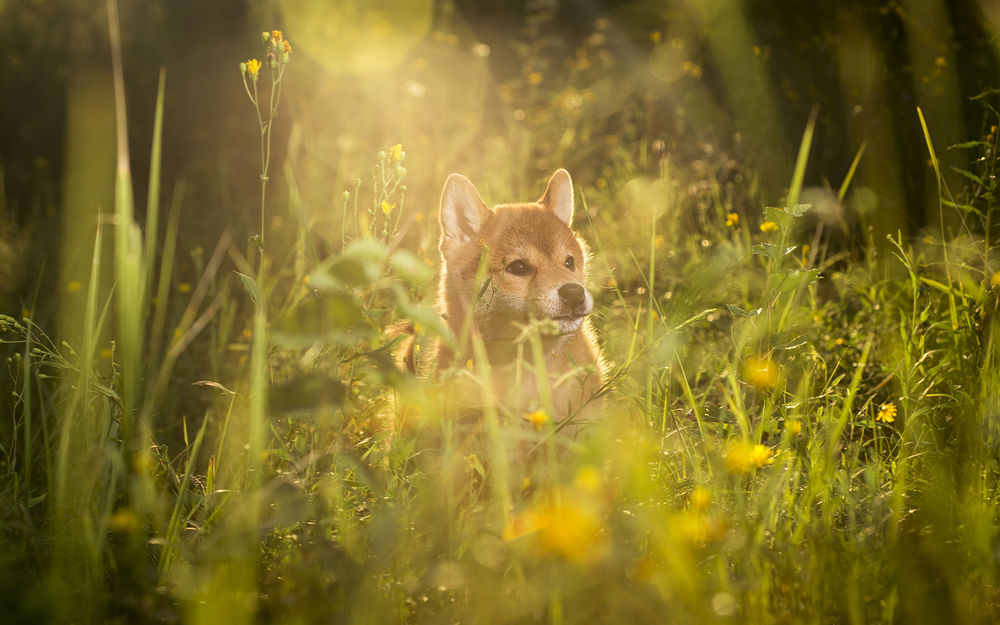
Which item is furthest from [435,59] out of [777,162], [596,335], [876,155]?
[596,335]

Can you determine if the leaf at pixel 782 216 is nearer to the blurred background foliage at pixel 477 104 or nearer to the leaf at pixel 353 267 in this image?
the leaf at pixel 353 267

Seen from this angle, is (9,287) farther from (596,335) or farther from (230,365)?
(596,335)

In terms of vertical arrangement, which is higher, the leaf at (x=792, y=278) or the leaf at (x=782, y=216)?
the leaf at (x=782, y=216)

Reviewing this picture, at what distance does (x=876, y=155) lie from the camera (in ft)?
14.7

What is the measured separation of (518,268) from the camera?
328 cm

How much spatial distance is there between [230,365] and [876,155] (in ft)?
13.2

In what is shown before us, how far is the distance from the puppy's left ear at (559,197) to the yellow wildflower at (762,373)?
4.87 feet

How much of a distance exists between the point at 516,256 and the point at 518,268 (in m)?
0.06

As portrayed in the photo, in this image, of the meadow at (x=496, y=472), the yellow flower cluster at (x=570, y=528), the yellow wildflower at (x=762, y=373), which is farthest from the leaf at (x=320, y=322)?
the yellow wildflower at (x=762, y=373)

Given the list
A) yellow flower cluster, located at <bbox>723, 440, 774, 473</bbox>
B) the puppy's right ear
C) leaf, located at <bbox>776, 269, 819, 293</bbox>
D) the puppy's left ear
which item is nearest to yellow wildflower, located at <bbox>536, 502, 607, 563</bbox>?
yellow flower cluster, located at <bbox>723, 440, 774, 473</bbox>

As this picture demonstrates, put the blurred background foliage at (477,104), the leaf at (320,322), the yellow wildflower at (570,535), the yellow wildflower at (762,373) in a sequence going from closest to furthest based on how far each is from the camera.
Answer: the yellow wildflower at (570,535), the leaf at (320,322), the yellow wildflower at (762,373), the blurred background foliage at (477,104)

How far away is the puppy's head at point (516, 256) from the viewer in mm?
3010

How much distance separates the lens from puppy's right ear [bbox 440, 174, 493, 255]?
10.9 ft

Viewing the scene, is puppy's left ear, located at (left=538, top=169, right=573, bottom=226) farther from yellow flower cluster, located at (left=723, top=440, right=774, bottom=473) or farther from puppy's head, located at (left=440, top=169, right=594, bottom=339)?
yellow flower cluster, located at (left=723, top=440, right=774, bottom=473)
